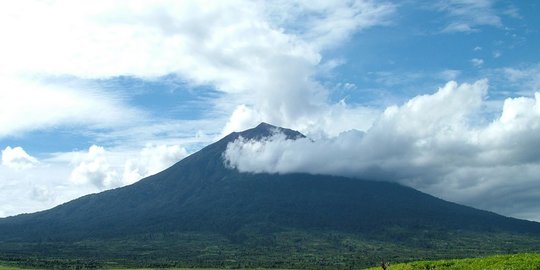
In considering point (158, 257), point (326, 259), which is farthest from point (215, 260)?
point (326, 259)

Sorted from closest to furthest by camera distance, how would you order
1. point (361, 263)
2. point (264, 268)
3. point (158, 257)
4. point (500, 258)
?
point (500, 258), point (264, 268), point (361, 263), point (158, 257)

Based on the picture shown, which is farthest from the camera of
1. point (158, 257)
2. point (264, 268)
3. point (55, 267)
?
point (158, 257)

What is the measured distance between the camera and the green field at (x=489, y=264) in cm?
2689

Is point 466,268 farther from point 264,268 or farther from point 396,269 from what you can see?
point 264,268

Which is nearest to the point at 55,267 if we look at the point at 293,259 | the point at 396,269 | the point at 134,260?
the point at 134,260

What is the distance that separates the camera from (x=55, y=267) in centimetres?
14725

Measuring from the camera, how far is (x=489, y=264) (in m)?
28.2

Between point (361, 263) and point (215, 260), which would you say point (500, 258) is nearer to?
point (361, 263)

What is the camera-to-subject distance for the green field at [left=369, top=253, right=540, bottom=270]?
26891 millimetres

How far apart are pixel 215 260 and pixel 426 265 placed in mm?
162043

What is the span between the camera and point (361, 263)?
170 metres

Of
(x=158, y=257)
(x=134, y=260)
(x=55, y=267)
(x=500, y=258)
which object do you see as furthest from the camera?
(x=158, y=257)

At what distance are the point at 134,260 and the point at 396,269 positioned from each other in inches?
6509

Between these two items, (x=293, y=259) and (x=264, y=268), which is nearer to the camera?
(x=264, y=268)
